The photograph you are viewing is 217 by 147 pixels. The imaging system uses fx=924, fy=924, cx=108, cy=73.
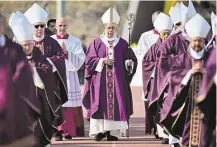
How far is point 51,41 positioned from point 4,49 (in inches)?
158

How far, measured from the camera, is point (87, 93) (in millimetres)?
13719

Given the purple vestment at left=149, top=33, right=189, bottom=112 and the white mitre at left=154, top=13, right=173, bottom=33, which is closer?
the purple vestment at left=149, top=33, right=189, bottom=112

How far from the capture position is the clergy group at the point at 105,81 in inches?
328

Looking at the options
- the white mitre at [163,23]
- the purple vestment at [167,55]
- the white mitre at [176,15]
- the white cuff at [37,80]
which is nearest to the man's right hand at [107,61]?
the white mitre at [163,23]

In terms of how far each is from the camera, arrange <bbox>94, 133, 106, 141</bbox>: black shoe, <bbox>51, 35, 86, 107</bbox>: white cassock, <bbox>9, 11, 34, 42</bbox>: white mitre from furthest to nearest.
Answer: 1. <bbox>51, 35, 86, 107</bbox>: white cassock
2. <bbox>94, 133, 106, 141</bbox>: black shoe
3. <bbox>9, 11, 34, 42</bbox>: white mitre

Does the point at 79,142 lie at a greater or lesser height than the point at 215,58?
lesser

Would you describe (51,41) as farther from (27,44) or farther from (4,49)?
(4,49)

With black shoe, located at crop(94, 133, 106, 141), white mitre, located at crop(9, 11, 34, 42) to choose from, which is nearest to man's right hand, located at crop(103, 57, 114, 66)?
black shoe, located at crop(94, 133, 106, 141)

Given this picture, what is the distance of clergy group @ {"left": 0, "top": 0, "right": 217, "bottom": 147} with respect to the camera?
8328 mm

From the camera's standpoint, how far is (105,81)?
13453 millimetres

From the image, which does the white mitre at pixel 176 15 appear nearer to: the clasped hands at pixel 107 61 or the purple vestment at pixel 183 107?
the clasped hands at pixel 107 61

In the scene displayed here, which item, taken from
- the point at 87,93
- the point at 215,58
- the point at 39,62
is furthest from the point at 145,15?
the point at 215,58

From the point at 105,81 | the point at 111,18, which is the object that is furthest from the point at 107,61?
the point at 111,18

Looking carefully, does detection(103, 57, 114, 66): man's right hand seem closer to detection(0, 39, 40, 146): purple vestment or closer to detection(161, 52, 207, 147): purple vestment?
detection(161, 52, 207, 147): purple vestment
